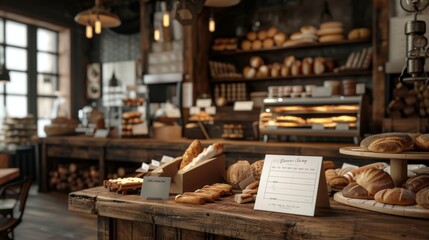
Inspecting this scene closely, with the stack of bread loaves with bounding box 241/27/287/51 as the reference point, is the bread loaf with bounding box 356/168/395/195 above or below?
below

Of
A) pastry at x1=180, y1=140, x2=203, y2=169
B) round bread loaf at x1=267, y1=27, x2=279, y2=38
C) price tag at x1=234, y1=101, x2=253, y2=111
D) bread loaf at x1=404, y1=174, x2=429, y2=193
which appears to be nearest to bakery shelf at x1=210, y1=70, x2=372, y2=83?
round bread loaf at x1=267, y1=27, x2=279, y2=38

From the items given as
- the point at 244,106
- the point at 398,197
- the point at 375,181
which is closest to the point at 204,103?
the point at 244,106

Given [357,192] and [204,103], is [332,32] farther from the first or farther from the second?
[357,192]

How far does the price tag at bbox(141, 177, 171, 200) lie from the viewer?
62.6 inches

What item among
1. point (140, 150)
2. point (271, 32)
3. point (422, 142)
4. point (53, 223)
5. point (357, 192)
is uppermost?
point (271, 32)

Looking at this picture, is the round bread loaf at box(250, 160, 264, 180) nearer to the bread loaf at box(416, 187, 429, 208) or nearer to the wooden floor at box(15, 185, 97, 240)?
the bread loaf at box(416, 187, 429, 208)

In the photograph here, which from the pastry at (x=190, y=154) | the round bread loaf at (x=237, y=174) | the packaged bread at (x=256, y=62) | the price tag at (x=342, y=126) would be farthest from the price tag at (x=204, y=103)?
the round bread loaf at (x=237, y=174)

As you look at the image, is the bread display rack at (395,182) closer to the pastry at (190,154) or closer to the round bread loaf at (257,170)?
the round bread loaf at (257,170)

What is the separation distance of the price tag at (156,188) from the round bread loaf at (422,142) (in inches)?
38.1

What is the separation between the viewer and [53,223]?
3.98 metres

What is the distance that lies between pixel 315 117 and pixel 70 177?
350 cm

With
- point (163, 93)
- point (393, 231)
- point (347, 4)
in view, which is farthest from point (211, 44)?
point (393, 231)

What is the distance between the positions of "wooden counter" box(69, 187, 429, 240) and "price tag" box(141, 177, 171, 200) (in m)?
0.03

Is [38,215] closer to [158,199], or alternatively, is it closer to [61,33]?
[158,199]
